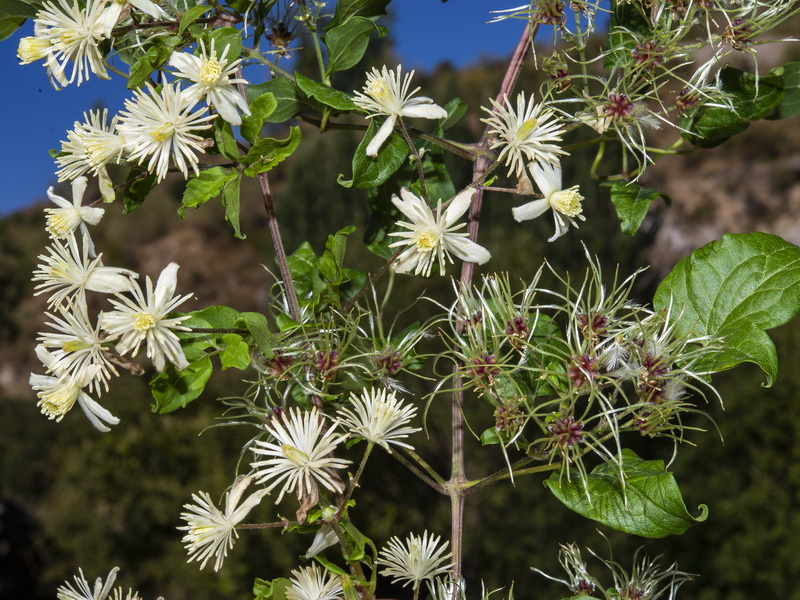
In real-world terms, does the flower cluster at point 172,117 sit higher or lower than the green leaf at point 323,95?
lower

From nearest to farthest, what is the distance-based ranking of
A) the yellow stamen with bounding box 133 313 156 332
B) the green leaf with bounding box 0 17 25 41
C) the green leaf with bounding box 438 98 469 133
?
1. the yellow stamen with bounding box 133 313 156 332
2. the green leaf with bounding box 0 17 25 41
3. the green leaf with bounding box 438 98 469 133

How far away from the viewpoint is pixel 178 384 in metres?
0.44

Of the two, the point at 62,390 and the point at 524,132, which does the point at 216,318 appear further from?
the point at 524,132

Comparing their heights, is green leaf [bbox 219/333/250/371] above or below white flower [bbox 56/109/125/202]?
below

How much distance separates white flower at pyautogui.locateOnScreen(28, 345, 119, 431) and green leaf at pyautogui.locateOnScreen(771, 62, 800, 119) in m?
0.55

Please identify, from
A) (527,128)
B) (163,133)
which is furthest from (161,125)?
(527,128)

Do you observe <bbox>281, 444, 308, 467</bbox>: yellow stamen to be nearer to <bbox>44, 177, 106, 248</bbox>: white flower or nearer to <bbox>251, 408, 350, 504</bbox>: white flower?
<bbox>251, 408, 350, 504</bbox>: white flower

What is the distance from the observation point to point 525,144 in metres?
0.44

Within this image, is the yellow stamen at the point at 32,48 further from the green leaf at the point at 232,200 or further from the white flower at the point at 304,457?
the white flower at the point at 304,457

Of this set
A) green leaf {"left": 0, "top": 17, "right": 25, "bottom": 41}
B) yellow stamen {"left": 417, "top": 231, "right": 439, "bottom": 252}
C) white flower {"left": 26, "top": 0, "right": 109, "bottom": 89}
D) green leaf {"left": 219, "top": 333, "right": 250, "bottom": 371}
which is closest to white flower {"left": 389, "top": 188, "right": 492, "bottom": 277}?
yellow stamen {"left": 417, "top": 231, "right": 439, "bottom": 252}

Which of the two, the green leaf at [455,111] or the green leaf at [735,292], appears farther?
the green leaf at [455,111]

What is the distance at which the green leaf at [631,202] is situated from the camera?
20.8 inches

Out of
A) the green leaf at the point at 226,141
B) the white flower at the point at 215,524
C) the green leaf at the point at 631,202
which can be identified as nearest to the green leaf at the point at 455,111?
the green leaf at the point at 631,202

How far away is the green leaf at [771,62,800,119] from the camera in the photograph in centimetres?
59
